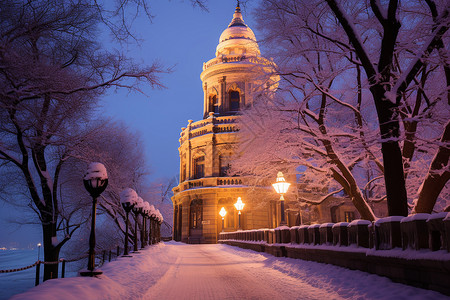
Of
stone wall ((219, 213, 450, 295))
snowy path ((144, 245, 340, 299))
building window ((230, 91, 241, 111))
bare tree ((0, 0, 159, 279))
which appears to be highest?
building window ((230, 91, 241, 111))

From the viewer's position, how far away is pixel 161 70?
12.9m

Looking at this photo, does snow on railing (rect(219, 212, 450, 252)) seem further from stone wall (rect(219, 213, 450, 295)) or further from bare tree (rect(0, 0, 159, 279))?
bare tree (rect(0, 0, 159, 279))

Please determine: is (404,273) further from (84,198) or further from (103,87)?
(84,198)

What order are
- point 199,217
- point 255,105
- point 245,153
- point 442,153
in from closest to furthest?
1. point 442,153
2. point 255,105
3. point 245,153
4. point 199,217

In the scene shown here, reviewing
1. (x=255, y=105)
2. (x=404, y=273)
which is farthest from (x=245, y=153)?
(x=404, y=273)

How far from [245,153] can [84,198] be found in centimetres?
1195

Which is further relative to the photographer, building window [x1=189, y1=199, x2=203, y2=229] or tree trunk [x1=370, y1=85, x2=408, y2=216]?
building window [x1=189, y1=199, x2=203, y2=229]

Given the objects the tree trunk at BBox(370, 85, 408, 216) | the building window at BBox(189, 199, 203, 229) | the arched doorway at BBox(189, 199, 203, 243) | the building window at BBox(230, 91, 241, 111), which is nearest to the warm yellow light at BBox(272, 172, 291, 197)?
the tree trunk at BBox(370, 85, 408, 216)

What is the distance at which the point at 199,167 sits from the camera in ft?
153

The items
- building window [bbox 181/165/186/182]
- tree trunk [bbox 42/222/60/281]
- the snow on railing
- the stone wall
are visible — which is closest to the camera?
the stone wall

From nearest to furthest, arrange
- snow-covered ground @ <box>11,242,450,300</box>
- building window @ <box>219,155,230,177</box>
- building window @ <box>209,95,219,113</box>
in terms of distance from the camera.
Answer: snow-covered ground @ <box>11,242,450,300</box>, building window @ <box>219,155,230,177</box>, building window @ <box>209,95,219,113</box>

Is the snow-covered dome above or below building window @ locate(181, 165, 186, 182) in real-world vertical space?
above

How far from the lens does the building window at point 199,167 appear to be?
151ft

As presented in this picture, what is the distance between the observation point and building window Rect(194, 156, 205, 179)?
46031mm
